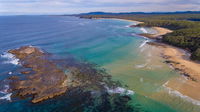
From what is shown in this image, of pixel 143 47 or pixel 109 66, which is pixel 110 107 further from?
pixel 143 47

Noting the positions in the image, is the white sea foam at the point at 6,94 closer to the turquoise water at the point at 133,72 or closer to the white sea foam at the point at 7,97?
the white sea foam at the point at 7,97

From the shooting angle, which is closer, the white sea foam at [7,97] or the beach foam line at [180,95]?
the beach foam line at [180,95]

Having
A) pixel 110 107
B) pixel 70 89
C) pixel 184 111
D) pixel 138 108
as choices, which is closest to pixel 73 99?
pixel 70 89

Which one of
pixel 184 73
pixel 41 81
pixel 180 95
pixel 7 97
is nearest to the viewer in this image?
pixel 7 97

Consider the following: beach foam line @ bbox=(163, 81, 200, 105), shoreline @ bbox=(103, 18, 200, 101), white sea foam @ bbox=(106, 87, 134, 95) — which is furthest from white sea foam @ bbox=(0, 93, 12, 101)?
shoreline @ bbox=(103, 18, 200, 101)

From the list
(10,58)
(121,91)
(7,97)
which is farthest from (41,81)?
(10,58)

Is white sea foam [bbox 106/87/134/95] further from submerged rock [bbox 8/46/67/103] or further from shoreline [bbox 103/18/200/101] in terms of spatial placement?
submerged rock [bbox 8/46/67/103]

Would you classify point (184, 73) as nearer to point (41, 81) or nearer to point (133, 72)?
point (133, 72)

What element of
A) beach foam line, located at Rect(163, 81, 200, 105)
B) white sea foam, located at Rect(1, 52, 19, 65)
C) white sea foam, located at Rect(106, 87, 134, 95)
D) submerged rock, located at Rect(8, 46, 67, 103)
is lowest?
beach foam line, located at Rect(163, 81, 200, 105)


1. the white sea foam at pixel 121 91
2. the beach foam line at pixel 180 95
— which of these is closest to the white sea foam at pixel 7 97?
the white sea foam at pixel 121 91

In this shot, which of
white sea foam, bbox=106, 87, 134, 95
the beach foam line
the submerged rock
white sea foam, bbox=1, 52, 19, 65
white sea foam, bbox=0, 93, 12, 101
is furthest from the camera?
white sea foam, bbox=1, 52, 19, 65

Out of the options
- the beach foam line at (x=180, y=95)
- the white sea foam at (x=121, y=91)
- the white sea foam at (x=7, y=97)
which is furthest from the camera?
the white sea foam at (x=121, y=91)

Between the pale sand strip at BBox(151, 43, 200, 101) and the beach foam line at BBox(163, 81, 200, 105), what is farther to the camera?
the pale sand strip at BBox(151, 43, 200, 101)
